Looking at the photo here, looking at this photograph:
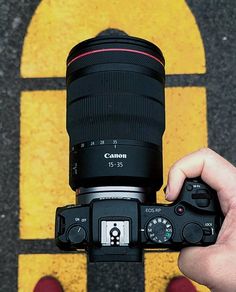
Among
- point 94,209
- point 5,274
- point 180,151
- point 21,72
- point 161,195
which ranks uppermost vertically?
point 21,72

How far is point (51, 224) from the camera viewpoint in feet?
6.43

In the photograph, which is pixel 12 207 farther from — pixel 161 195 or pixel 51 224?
pixel 161 195

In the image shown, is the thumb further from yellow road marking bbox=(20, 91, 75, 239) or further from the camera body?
yellow road marking bbox=(20, 91, 75, 239)

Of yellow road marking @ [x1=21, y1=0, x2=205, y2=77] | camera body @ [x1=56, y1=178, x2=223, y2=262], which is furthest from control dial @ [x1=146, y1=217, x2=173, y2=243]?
yellow road marking @ [x1=21, y1=0, x2=205, y2=77]

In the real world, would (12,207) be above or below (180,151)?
below

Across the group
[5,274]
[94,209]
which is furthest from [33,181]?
[94,209]

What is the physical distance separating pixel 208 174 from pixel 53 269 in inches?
34.7

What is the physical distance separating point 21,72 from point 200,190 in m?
1.02

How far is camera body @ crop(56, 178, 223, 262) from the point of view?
1219 millimetres

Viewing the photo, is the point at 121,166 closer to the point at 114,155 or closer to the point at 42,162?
the point at 114,155

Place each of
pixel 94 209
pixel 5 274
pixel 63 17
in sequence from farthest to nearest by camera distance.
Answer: pixel 63 17 → pixel 5 274 → pixel 94 209

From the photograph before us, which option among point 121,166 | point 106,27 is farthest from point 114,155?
point 106,27

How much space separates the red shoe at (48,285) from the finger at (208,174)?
2.66ft

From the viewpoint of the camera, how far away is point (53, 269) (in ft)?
6.42
